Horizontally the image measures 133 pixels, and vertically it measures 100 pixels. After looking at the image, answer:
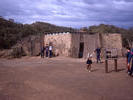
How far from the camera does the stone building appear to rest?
18766mm

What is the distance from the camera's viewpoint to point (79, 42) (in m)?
18.8

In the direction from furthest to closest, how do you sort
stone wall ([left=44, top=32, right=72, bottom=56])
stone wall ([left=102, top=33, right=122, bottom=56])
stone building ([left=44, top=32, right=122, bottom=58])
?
stone wall ([left=102, top=33, right=122, bottom=56]) < stone wall ([left=44, top=32, right=72, bottom=56]) < stone building ([left=44, top=32, right=122, bottom=58])

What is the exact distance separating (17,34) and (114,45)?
1465cm

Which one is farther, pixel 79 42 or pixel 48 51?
pixel 48 51

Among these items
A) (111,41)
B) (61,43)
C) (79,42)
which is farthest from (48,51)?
(111,41)

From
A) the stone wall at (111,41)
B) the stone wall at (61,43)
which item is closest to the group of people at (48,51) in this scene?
the stone wall at (61,43)

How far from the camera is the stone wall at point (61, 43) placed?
1903 centimetres

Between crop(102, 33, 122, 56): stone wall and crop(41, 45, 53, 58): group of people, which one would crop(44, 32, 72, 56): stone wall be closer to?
crop(41, 45, 53, 58): group of people

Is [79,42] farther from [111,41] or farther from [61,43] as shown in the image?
[111,41]

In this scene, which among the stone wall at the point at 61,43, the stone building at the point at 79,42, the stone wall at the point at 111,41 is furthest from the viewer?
the stone wall at the point at 111,41

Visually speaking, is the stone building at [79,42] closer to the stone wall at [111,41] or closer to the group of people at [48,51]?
the stone wall at [111,41]

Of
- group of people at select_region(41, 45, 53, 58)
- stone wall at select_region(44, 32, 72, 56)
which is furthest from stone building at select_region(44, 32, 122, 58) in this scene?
group of people at select_region(41, 45, 53, 58)

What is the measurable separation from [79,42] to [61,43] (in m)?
2.35

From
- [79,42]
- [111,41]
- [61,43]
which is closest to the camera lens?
[79,42]
